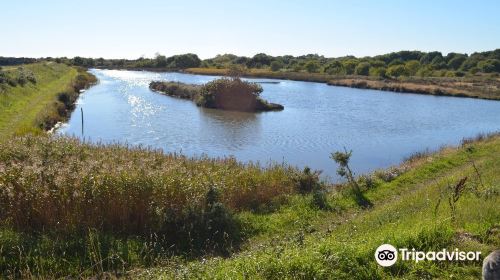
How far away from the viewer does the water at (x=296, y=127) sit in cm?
2669

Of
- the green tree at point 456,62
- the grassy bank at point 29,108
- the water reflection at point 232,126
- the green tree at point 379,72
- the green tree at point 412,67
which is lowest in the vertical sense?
the water reflection at point 232,126

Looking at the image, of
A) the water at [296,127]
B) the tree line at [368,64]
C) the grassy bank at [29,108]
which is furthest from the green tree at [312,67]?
the grassy bank at [29,108]

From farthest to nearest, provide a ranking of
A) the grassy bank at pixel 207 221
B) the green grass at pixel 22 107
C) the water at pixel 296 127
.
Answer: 1. the water at pixel 296 127
2. the green grass at pixel 22 107
3. the grassy bank at pixel 207 221

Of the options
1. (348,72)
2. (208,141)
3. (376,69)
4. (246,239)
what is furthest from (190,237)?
(348,72)

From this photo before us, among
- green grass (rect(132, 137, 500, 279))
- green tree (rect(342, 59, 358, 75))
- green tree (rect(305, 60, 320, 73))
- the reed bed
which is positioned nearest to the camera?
green grass (rect(132, 137, 500, 279))

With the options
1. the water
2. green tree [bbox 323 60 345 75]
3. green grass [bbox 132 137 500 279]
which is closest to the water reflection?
the water

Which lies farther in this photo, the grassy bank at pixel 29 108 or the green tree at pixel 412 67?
the green tree at pixel 412 67

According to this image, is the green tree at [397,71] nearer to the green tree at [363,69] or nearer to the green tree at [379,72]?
the green tree at [379,72]

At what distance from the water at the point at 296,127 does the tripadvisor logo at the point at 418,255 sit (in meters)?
13.7

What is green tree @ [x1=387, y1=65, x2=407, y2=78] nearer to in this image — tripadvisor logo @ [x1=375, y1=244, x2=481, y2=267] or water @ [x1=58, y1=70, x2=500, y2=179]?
water @ [x1=58, y1=70, x2=500, y2=179]

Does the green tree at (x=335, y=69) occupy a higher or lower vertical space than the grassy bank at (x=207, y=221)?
higher

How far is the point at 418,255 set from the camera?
679 cm

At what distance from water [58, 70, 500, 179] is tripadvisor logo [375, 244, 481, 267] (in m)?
13.7

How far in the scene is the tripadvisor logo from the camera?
21.9ft
